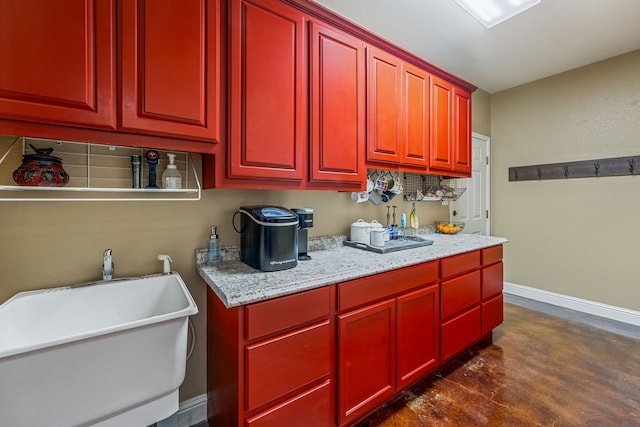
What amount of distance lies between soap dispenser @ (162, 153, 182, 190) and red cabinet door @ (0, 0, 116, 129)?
353mm

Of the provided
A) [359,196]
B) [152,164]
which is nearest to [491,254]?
[359,196]

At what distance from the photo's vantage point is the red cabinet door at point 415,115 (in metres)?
2.10

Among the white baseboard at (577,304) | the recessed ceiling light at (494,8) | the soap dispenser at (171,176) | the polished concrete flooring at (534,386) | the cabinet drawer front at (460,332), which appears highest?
the recessed ceiling light at (494,8)

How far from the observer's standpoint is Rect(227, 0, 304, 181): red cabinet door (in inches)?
52.9

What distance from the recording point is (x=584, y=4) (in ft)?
6.59

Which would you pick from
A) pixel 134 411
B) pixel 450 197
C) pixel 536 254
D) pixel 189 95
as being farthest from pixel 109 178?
pixel 536 254

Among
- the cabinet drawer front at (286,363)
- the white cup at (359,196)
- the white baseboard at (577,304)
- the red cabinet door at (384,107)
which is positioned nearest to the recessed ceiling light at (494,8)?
the red cabinet door at (384,107)

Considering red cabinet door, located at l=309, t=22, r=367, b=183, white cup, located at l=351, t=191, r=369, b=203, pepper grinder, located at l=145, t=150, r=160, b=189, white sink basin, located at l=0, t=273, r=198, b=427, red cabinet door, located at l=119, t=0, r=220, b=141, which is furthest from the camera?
white cup, located at l=351, t=191, r=369, b=203

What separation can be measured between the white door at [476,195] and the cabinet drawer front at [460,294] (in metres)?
1.26

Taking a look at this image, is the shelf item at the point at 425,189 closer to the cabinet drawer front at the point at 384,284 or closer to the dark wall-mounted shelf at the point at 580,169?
the cabinet drawer front at the point at 384,284

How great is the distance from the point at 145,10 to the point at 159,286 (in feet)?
3.90

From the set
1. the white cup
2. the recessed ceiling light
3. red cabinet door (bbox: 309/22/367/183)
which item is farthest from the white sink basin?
the recessed ceiling light

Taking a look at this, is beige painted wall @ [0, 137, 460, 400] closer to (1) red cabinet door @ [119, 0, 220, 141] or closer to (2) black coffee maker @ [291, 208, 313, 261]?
(2) black coffee maker @ [291, 208, 313, 261]

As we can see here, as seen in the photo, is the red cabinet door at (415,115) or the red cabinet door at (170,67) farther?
the red cabinet door at (415,115)
